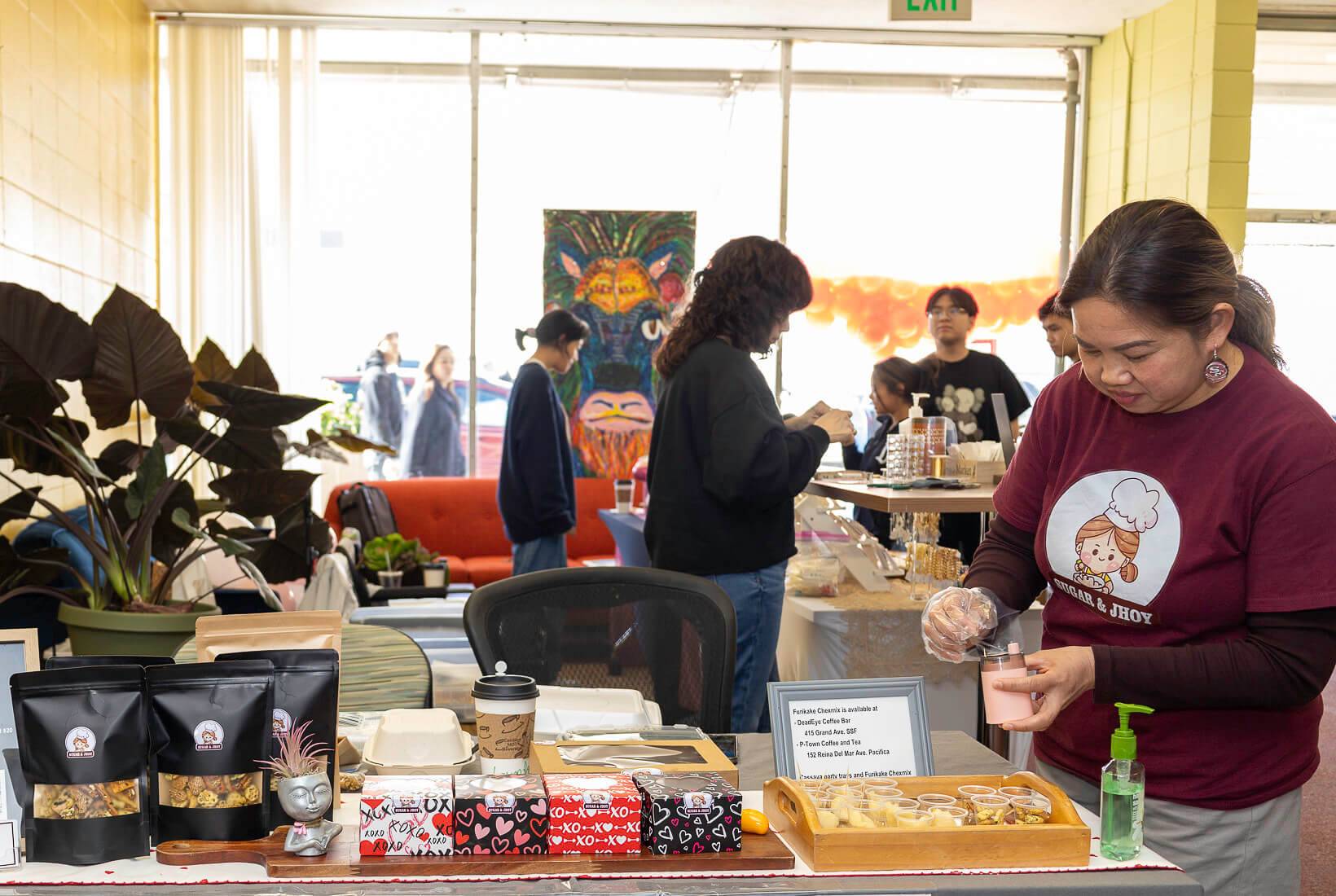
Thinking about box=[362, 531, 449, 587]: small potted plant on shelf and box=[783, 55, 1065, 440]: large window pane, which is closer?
box=[362, 531, 449, 587]: small potted plant on shelf

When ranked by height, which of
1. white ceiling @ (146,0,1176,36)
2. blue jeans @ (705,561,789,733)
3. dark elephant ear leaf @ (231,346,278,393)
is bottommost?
blue jeans @ (705,561,789,733)

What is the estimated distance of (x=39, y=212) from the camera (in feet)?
14.6

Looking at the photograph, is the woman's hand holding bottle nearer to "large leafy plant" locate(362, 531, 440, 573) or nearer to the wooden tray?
the wooden tray

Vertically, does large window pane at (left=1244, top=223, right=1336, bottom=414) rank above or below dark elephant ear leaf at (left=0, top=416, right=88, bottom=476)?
above

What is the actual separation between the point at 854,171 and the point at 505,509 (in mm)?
3732

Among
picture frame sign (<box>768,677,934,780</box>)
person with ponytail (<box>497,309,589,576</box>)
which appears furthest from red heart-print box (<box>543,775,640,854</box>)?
person with ponytail (<box>497,309,589,576</box>)

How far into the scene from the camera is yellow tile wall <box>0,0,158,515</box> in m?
4.16

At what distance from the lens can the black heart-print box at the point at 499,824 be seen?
4.03 ft

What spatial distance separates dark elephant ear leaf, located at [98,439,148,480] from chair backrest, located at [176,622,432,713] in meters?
1.56

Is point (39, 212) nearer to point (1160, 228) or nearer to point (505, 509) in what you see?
point (505, 509)

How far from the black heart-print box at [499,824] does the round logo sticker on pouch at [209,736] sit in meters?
0.25

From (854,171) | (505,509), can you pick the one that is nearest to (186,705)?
(505,509)

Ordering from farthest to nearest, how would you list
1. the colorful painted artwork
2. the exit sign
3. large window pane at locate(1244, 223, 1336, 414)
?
Result: the colorful painted artwork
large window pane at locate(1244, 223, 1336, 414)
the exit sign

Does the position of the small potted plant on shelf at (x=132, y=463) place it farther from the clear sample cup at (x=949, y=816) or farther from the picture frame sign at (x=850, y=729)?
the clear sample cup at (x=949, y=816)
